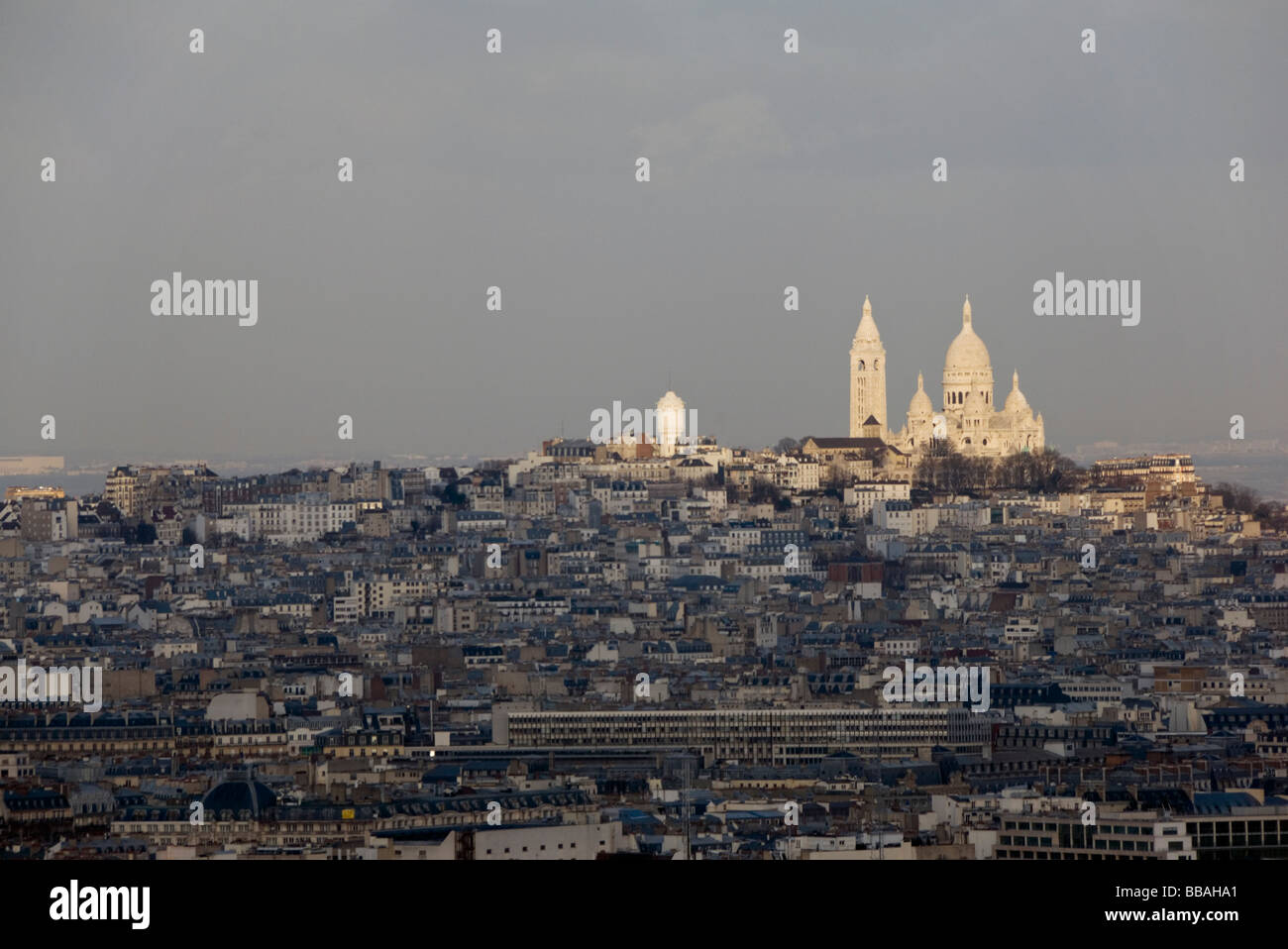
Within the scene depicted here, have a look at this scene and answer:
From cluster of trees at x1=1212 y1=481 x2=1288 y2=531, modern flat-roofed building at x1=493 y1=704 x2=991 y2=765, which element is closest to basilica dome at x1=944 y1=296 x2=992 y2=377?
cluster of trees at x1=1212 y1=481 x2=1288 y2=531

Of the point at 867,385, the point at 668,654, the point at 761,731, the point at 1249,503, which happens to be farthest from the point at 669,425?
the point at 761,731

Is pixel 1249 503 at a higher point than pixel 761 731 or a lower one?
higher

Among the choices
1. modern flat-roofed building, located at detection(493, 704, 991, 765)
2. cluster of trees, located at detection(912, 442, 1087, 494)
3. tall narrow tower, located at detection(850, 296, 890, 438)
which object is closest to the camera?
modern flat-roofed building, located at detection(493, 704, 991, 765)

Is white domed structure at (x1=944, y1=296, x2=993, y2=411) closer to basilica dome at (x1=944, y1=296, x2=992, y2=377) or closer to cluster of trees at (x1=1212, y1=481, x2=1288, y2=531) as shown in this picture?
basilica dome at (x1=944, y1=296, x2=992, y2=377)

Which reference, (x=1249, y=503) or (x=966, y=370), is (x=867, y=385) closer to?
(x=966, y=370)

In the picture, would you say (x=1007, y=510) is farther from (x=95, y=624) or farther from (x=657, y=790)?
(x=657, y=790)

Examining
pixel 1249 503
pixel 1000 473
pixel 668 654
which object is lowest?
pixel 668 654

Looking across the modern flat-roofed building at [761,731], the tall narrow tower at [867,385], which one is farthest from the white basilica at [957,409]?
the modern flat-roofed building at [761,731]
